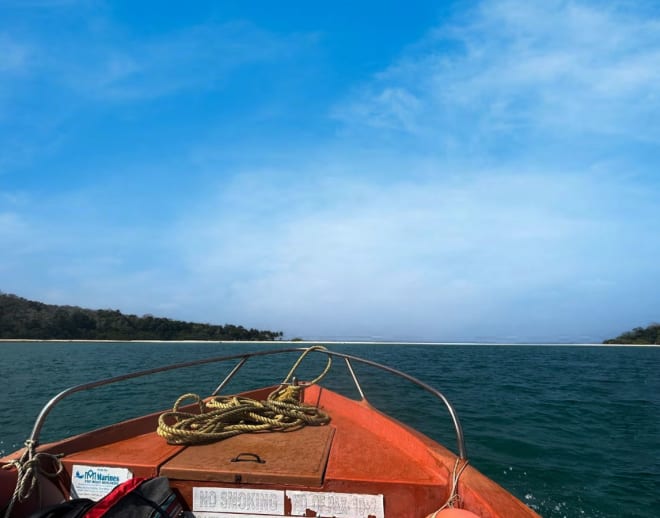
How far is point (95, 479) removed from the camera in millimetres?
2512

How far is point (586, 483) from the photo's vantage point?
5.00 metres

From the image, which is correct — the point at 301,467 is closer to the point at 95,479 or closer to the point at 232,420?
the point at 232,420

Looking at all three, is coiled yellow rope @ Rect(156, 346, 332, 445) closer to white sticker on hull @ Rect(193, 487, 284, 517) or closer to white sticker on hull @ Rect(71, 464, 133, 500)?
white sticker on hull @ Rect(71, 464, 133, 500)

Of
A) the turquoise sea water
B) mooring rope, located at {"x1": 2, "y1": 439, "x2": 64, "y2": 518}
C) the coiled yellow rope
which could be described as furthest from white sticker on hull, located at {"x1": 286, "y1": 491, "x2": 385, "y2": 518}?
the turquoise sea water

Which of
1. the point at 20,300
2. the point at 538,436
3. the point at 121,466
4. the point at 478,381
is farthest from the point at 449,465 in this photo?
the point at 20,300

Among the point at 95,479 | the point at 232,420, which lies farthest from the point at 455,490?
the point at 95,479

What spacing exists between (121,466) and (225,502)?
0.72 m

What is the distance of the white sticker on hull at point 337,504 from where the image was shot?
7.50ft

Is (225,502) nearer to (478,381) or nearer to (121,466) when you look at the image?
(121,466)

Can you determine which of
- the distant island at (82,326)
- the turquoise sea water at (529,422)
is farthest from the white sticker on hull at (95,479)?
the distant island at (82,326)

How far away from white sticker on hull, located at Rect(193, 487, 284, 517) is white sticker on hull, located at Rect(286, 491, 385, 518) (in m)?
0.09

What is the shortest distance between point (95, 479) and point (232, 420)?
1000 millimetres

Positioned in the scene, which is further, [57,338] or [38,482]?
[57,338]

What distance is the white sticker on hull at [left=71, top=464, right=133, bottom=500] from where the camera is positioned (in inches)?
97.9
